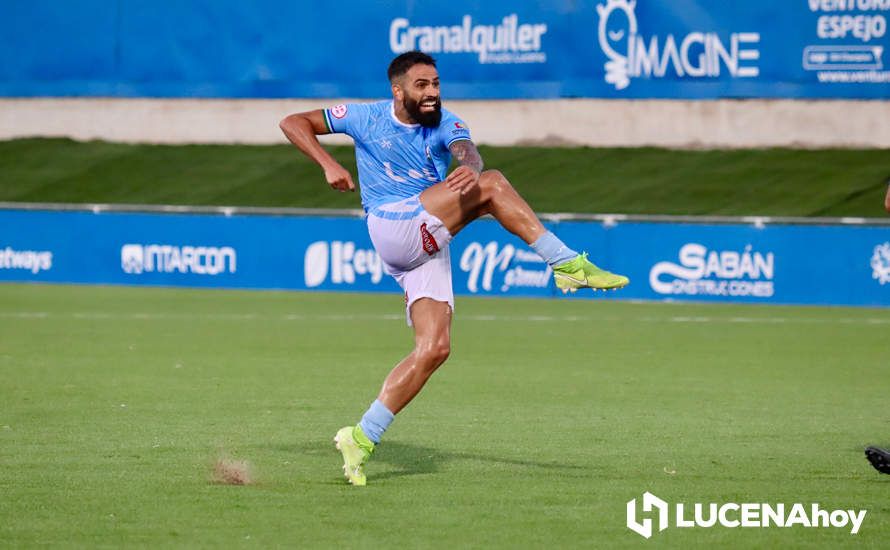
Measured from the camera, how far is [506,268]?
26.3 meters

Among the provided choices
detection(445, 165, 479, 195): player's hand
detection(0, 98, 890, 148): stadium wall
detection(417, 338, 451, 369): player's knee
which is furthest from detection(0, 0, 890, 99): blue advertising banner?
detection(445, 165, 479, 195): player's hand

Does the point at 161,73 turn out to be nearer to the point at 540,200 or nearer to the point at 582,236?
the point at 540,200

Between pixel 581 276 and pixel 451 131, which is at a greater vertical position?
pixel 451 131

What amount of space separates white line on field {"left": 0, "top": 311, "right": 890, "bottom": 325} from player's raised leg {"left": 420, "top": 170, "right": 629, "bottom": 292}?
12708 mm

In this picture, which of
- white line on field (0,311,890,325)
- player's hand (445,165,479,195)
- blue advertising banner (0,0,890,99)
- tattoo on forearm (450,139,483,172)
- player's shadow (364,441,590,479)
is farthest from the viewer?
blue advertising banner (0,0,890,99)

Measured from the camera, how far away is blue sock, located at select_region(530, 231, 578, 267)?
28.1ft

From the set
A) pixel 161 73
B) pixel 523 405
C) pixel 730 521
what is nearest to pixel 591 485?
pixel 730 521

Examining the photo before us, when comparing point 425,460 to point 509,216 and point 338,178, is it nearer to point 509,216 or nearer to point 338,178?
point 509,216

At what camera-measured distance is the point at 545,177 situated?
35594 millimetres

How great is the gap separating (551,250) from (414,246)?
2.39 feet

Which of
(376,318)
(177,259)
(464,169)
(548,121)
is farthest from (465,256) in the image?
(464,169)

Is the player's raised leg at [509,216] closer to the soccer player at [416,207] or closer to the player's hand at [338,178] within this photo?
the soccer player at [416,207]

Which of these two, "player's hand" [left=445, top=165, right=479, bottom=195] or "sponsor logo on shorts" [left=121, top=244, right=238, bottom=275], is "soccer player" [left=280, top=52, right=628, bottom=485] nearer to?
"player's hand" [left=445, top=165, right=479, bottom=195]

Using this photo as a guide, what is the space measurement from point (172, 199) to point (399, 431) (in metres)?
27.9
